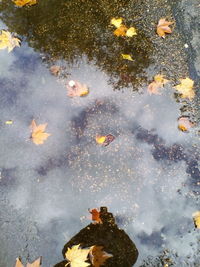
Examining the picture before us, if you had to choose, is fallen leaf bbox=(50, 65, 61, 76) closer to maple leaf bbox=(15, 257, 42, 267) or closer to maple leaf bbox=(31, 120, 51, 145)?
maple leaf bbox=(31, 120, 51, 145)

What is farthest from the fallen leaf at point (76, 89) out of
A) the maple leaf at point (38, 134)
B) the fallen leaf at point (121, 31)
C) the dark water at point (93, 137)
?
the fallen leaf at point (121, 31)

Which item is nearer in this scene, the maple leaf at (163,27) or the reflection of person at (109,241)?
the reflection of person at (109,241)

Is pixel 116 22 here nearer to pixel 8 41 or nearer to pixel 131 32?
pixel 131 32

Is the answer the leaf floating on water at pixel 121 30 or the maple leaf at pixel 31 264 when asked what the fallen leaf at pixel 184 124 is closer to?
the leaf floating on water at pixel 121 30

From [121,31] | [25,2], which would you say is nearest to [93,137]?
[121,31]

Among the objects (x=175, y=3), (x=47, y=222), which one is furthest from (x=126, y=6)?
(x=47, y=222)

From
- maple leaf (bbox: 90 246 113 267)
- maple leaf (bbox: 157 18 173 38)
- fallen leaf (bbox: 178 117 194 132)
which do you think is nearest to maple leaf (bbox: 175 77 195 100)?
fallen leaf (bbox: 178 117 194 132)

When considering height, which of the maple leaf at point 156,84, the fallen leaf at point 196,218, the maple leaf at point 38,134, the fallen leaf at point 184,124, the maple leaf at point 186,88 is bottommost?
the maple leaf at point 38,134
